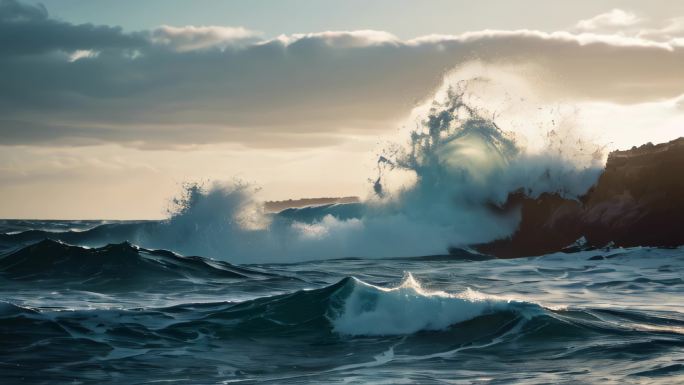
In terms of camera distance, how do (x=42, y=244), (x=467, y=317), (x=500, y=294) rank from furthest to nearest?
(x=42, y=244) < (x=500, y=294) < (x=467, y=317)

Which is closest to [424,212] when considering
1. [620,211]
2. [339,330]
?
[620,211]

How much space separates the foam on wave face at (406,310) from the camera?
12.5 metres

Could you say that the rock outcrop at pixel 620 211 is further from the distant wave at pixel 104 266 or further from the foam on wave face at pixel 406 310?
the foam on wave face at pixel 406 310

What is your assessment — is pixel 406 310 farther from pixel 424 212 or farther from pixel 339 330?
pixel 424 212

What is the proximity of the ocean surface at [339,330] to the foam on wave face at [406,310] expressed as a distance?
0.03 m

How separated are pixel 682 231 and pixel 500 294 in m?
10.7

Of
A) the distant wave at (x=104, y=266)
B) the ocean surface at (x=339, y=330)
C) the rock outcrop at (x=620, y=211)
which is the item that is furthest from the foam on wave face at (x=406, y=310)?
the rock outcrop at (x=620, y=211)

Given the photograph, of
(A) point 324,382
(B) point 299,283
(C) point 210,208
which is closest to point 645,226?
(B) point 299,283

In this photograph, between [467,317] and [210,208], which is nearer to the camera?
[467,317]

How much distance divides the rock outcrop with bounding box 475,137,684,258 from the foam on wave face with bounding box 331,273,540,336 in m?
13.8

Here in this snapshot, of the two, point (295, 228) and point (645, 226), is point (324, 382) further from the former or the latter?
point (295, 228)

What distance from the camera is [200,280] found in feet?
64.1

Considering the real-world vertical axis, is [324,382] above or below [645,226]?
below

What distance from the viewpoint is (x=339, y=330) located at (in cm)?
1274
